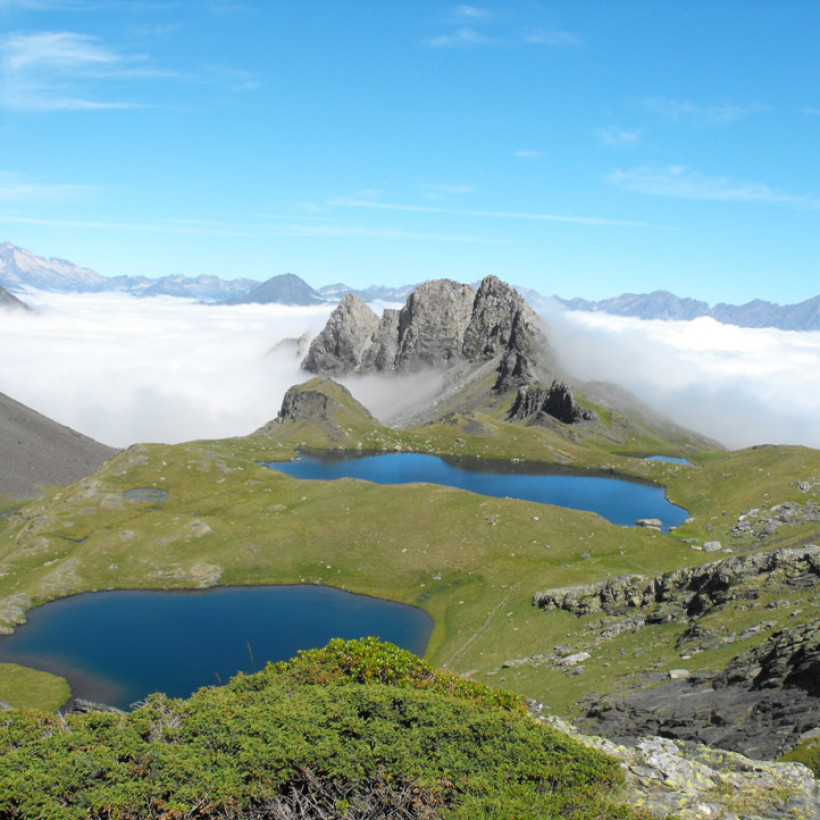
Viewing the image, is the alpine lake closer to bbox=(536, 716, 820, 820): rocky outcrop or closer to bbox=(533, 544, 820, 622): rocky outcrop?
bbox=(533, 544, 820, 622): rocky outcrop

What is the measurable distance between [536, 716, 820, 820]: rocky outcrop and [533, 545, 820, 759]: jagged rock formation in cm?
532

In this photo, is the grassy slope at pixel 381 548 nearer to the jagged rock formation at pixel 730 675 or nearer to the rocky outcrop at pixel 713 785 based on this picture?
the jagged rock formation at pixel 730 675

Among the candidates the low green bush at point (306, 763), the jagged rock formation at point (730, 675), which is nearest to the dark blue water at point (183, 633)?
the jagged rock formation at point (730, 675)

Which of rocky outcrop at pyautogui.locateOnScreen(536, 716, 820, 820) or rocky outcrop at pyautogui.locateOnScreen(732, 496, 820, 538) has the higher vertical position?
rocky outcrop at pyautogui.locateOnScreen(536, 716, 820, 820)

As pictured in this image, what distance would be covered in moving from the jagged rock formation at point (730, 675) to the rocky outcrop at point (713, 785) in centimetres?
532

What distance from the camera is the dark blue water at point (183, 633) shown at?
8138 cm

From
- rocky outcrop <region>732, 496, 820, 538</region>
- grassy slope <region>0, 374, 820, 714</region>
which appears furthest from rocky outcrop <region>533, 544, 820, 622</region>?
rocky outcrop <region>732, 496, 820, 538</region>

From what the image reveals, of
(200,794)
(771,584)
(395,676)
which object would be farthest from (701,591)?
(200,794)

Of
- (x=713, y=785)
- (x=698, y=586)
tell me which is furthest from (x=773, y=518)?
(x=713, y=785)

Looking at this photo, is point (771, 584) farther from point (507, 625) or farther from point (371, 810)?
point (371, 810)

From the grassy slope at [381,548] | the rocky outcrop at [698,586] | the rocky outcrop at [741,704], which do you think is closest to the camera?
the rocky outcrop at [741,704]

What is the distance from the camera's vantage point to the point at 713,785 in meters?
30.0

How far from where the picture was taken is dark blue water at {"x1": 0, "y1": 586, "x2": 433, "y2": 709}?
8138cm

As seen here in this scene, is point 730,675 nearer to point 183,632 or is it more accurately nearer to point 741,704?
point 741,704
